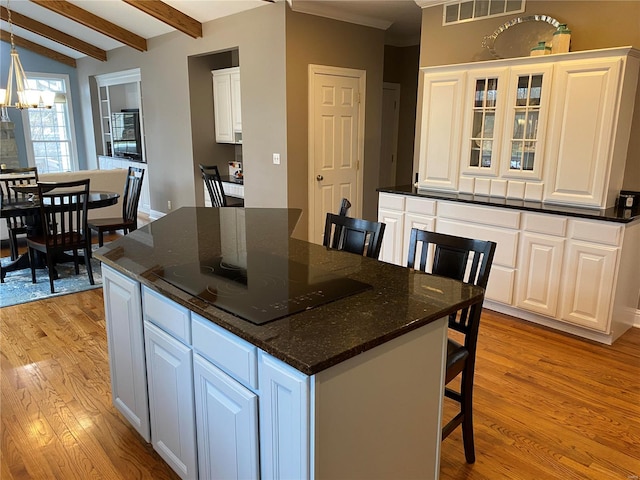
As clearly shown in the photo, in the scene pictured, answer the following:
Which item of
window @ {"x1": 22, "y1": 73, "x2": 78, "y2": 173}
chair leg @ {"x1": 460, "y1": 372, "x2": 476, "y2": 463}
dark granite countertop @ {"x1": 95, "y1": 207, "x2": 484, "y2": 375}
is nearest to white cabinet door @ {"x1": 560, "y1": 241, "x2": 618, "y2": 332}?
chair leg @ {"x1": 460, "y1": 372, "x2": 476, "y2": 463}

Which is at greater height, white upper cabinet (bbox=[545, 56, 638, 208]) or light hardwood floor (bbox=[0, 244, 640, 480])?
white upper cabinet (bbox=[545, 56, 638, 208])

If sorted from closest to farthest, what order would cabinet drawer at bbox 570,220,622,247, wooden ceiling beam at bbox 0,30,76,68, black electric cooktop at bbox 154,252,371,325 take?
1. black electric cooktop at bbox 154,252,371,325
2. cabinet drawer at bbox 570,220,622,247
3. wooden ceiling beam at bbox 0,30,76,68

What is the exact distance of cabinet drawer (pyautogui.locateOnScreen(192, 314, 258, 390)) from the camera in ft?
4.64

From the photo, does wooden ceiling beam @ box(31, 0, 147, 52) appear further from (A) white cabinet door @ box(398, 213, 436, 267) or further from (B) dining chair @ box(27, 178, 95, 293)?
(A) white cabinet door @ box(398, 213, 436, 267)

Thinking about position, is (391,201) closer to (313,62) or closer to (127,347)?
(313,62)

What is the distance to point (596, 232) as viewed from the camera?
3180 mm

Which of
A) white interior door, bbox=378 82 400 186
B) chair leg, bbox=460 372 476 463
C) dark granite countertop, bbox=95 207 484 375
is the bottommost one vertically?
chair leg, bbox=460 372 476 463

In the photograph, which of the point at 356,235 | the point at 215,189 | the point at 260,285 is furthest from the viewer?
the point at 215,189

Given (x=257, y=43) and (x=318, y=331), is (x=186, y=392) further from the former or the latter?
(x=257, y=43)

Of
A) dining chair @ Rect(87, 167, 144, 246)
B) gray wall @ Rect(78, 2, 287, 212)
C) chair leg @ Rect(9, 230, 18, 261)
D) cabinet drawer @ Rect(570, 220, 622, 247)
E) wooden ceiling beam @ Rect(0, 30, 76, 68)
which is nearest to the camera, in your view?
cabinet drawer @ Rect(570, 220, 622, 247)

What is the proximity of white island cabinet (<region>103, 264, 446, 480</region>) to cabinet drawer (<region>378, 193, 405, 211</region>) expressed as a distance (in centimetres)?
270

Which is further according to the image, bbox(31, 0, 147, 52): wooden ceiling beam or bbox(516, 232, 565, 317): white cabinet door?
bbox(31, 0, 147, 52): wooden ceiling beam

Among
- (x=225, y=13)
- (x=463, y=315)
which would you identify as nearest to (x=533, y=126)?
(x=463, y=315)

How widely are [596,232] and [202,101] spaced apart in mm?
5026
